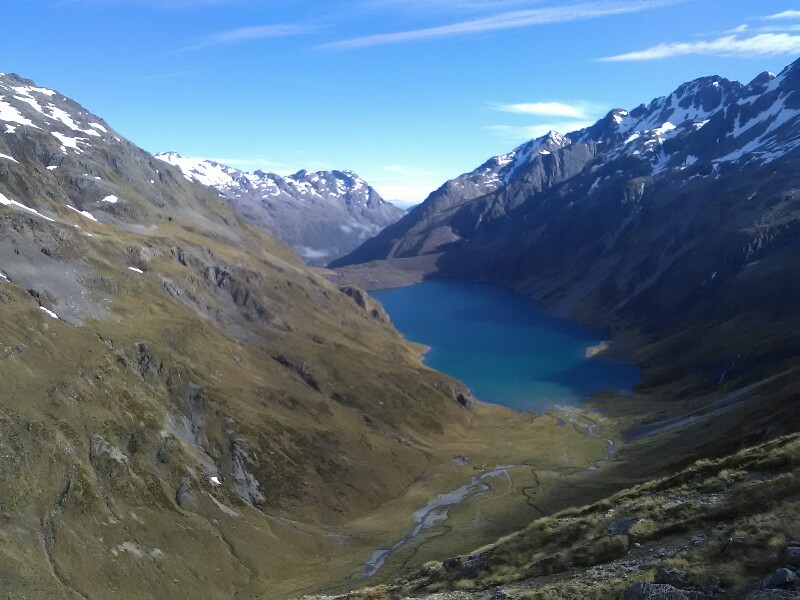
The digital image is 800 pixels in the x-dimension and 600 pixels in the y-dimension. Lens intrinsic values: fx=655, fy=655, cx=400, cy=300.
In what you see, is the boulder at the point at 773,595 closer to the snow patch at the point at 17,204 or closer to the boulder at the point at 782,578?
the boulder at the point at 782,578

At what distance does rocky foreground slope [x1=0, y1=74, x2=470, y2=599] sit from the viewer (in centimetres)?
8119

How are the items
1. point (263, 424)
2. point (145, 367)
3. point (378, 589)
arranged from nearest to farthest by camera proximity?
point (378, 589), point (145, 367), point (263, 424)

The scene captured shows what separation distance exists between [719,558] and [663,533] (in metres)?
6.49

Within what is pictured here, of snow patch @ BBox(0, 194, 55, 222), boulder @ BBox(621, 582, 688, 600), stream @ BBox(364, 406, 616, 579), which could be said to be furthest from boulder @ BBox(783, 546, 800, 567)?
snow patch @ BBox(0, 194, 55, 222)

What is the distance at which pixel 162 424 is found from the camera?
10888cm

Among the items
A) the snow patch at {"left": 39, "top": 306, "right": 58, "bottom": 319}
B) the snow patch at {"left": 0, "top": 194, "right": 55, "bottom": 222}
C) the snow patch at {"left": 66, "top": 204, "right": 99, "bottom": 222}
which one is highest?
the snow patch at {"left": 66, "top": 204, "right": 99, "bottom": 222}

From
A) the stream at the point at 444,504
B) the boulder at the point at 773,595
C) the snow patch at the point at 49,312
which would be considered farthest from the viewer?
the snow patch at the point at 49,312

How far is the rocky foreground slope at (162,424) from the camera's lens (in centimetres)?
8119

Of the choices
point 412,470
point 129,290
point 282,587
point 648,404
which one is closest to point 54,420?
point 282,587

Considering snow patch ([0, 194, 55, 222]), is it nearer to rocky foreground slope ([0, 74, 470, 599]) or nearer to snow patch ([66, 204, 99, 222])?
rocky foreground slope ([0, 74, 470, 599])

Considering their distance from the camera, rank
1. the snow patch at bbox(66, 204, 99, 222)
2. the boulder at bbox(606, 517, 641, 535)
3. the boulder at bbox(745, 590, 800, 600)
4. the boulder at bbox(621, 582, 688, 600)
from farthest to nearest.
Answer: the snow patch at bbox(66, 204, 99, 222) < the boulder at bbox(606, 517, 641, 535) < the boulder at bbox(621, 582, 688, 600) < the boulder at bbox(745, 590, 800, 600)

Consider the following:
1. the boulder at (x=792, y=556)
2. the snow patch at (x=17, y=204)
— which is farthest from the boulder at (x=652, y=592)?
the snow patch at (x=17, y=204)

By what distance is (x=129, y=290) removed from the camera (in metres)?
146

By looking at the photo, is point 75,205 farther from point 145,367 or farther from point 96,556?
point 96,556
